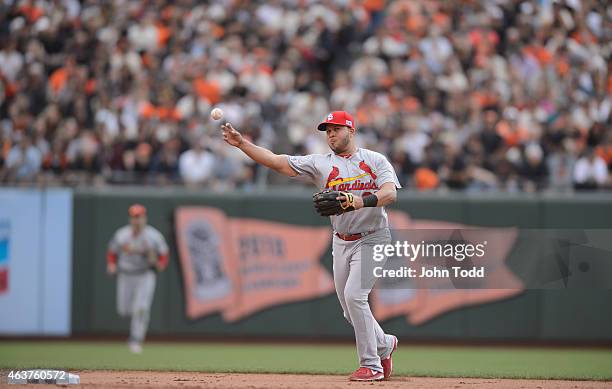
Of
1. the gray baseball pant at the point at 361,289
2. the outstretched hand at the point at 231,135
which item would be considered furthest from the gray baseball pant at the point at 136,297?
the outstretched hand at the point at 231,135

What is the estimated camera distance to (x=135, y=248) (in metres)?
14.3

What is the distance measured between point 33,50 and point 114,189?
3499 millimetres

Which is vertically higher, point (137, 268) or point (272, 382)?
point (137, 268)

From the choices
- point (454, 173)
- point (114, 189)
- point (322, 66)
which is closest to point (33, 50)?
point (114, 189)

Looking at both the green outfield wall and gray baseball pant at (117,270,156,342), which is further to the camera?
the green outfield wall

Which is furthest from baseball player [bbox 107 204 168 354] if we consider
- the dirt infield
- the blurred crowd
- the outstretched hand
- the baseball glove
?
the baseball glove

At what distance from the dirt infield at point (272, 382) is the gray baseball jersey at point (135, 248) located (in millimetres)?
4309

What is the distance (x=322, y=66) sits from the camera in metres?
18.2

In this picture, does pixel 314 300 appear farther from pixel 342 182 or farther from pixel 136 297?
pixel 342 182

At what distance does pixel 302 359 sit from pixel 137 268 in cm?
309

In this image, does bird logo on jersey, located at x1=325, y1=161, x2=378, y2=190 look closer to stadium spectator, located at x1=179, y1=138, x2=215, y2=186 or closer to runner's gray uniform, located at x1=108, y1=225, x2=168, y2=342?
runner's gray uniform, located at x1=108, y1=225, x2=168, y2=342

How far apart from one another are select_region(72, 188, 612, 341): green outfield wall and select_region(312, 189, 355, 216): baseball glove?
7812 mm

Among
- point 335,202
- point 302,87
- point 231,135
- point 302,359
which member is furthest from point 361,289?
point 302,87

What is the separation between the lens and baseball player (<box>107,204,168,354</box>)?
1418 centimetres
